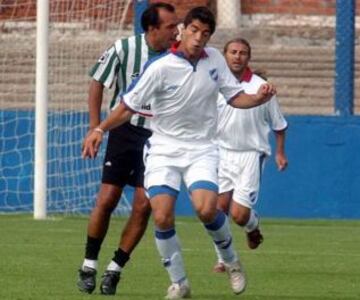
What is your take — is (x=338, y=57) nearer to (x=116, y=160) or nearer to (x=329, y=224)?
(x=329, y=224)

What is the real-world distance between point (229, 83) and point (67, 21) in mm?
10531

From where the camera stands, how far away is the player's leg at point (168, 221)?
1021 centimetres

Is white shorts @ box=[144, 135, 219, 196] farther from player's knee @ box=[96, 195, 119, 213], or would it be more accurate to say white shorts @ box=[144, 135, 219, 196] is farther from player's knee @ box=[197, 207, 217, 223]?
player's knee @ box=[96, 195, 119, 213]

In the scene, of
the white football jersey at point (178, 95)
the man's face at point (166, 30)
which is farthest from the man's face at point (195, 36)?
the man's face at point (166, 30)

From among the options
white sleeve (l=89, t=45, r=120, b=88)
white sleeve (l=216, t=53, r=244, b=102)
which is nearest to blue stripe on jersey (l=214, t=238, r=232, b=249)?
white sleeve (l=216, t=53, r=244, b=102)

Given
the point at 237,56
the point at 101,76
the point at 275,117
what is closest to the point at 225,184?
the point at 275,117

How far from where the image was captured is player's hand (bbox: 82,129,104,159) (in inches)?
393

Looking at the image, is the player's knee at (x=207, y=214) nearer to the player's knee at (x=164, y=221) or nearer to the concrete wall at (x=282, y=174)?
the player's knee at (x=164, y=221)

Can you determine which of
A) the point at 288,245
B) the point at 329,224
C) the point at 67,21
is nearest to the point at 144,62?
the point at 288,245

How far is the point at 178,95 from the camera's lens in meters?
10.4

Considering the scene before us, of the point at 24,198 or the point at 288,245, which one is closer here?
the point at 288,245

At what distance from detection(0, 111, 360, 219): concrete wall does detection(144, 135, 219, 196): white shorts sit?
967cm

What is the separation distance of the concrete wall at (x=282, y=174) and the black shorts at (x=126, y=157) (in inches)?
353

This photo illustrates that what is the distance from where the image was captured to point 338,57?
2048 cm
